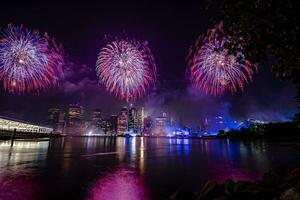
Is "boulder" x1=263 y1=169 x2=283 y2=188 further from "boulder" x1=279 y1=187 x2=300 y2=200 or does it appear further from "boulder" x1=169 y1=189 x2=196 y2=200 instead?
"boulder" x1=279 y1=187 x2=300 y2=200

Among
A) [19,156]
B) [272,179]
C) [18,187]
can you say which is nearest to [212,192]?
[272,179]

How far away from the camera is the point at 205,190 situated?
15891mm

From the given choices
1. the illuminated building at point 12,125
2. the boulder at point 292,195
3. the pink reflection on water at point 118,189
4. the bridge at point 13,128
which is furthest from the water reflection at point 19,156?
the illuminated building at point 12,125

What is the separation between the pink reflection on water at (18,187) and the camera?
1909 cm

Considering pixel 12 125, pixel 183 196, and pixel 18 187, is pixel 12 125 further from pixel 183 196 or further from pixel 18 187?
pixel 183 196

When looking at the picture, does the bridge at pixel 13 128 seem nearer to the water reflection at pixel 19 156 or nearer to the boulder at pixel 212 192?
the water reflection at pixel 19 156

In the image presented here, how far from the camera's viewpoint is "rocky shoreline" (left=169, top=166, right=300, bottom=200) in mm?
12531

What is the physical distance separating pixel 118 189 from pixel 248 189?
12.0 meters

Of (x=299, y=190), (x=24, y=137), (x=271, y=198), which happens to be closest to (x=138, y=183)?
(x=271, y=198)

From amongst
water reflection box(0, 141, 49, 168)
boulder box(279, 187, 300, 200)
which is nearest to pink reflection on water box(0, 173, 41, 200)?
water reflection box(0, 141, 49, 168)

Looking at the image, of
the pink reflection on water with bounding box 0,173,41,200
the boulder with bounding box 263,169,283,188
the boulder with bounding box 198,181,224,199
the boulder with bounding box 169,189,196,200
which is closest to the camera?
the boulder with bounding box 198,181,224,199

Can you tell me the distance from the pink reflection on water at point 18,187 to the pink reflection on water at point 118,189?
483cm

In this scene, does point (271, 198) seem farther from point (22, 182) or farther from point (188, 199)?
point (22, 182)

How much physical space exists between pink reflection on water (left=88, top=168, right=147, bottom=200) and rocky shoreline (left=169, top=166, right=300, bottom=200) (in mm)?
5015
